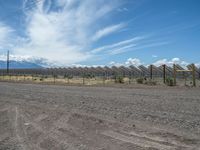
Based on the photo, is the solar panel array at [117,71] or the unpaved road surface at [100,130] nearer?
the unpaved road surface at [100,130]

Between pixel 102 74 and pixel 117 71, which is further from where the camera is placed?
pixel 102 74

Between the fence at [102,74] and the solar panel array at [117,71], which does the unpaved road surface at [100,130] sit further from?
the solar panel array at [117,71]

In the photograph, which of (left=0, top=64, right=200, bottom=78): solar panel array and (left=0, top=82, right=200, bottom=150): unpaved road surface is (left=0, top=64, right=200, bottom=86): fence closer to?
(left=0, top=64, right=200, bottom=78): solar panel array

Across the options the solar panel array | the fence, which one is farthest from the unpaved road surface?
the solar panel array

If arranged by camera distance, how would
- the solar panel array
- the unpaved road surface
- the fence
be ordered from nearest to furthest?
the unpaved road surface → the fence → the solar panel array

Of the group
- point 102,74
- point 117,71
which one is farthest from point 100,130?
point 102,74

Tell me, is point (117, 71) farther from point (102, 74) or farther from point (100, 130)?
point (100, 130)

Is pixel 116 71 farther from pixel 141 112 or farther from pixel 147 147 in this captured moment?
pixel 147 147

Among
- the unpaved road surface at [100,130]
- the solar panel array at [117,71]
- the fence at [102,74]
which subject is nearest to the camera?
the unpaved road surface at [100,130]

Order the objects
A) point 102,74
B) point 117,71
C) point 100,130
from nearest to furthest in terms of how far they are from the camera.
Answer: point 100,130 → point 117,71 → point 102,74

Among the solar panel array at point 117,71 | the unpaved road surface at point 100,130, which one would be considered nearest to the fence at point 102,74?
the solar panel array at point 117,71

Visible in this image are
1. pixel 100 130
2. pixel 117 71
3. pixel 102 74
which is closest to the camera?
pixel 100 130

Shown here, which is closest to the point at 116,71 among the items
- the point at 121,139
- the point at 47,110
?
the point at 47,110

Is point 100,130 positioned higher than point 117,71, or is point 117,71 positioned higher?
point 117,71
